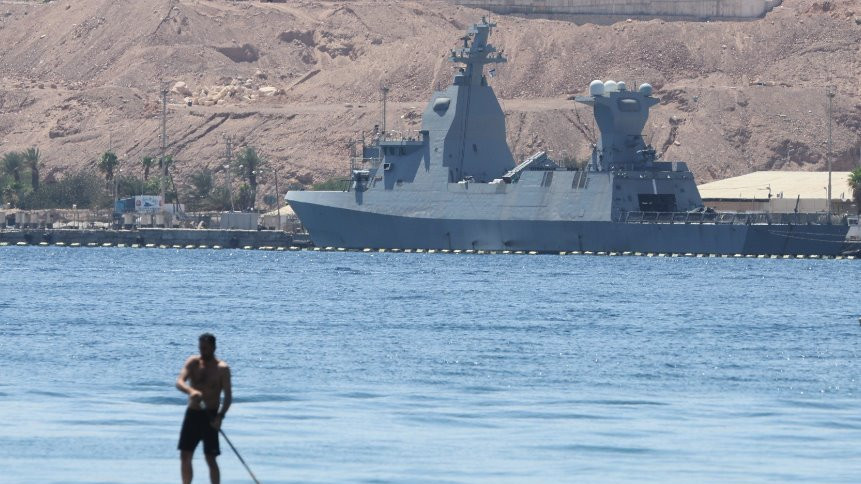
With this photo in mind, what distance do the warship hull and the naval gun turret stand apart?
3.20 meters

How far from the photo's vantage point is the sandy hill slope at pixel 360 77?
13925cm

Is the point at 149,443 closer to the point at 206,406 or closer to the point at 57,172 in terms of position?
the point at 206,406

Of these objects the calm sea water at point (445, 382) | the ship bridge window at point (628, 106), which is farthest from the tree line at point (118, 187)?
the calm sea water at point (445, 382)

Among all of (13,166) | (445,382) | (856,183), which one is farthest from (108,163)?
(445,382)

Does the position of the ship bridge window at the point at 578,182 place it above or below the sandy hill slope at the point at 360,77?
below

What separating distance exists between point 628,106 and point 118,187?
4539 cm

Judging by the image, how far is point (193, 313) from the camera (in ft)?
145

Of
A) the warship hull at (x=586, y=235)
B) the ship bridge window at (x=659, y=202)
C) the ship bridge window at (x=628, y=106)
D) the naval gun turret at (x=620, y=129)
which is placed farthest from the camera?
the ship bridge window at (x=628, y=106)

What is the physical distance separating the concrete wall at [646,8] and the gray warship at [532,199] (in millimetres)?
76109

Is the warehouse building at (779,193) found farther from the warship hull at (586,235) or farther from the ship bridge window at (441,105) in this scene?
the ship bridge window at (441,105)

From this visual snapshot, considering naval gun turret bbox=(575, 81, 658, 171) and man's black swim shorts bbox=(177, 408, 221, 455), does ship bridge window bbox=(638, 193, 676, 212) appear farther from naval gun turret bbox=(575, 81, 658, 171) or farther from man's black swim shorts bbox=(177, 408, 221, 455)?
man's black swim shorts bbox=(177, 408, 221, 455)

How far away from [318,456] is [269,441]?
4.03 feet

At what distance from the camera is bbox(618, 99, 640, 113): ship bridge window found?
279 feet

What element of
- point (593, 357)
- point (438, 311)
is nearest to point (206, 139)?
point (438, 311)
